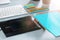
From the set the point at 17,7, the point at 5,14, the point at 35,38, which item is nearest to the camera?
the point at 35,38

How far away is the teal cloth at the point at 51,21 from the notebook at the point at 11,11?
7.3 inches

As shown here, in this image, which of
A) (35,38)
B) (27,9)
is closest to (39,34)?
(35,38)

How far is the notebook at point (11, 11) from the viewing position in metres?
1.08

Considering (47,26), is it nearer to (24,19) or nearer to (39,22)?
(39,22)

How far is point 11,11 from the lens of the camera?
3.70 ft

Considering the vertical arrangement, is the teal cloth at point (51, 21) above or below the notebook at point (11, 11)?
below

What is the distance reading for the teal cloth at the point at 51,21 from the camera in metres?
0.87

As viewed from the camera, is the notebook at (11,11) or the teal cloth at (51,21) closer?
the teal cloth at (51,21)

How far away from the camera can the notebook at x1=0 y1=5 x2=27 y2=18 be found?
108 cm

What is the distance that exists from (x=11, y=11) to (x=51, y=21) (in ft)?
1.28

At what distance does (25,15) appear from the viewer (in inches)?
42.9

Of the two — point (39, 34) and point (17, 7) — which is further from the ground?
point (17, 7)

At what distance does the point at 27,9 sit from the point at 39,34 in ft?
1.17

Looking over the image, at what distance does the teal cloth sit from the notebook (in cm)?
18
